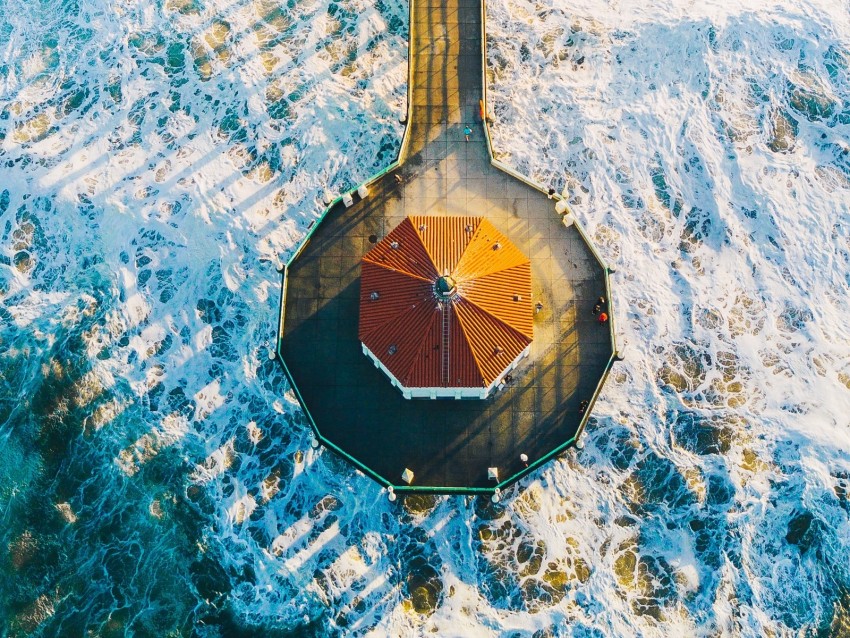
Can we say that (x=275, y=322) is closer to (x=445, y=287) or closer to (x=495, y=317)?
(x=445, y=287)

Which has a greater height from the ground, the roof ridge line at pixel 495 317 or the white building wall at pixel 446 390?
the roof ridge line at pixel 495 317

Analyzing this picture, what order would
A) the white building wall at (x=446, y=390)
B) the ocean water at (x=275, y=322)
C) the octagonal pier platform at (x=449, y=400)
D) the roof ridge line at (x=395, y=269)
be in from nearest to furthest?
the roof ridge line at (x=395, y=269) → the white building wall at (x=446, y=390) → the octagonal pier platform at (x=449, y=400) → the ocean water at (x=275, y=322)

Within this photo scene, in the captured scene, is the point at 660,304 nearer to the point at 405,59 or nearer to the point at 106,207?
the point at 405,59

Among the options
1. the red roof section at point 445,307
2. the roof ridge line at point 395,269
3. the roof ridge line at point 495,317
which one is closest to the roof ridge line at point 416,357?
the red roof section at point 445,307

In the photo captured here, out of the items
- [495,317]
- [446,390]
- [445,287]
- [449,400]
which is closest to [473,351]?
[495,317]

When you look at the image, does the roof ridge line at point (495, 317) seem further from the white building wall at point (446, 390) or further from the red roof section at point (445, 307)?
the white building wall at point (446, 390)

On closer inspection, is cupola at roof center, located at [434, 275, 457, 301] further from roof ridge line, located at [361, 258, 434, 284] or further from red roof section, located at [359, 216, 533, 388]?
roof ridge line, located at [361, 258, 434, 284]

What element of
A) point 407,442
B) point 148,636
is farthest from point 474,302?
point 148,636
